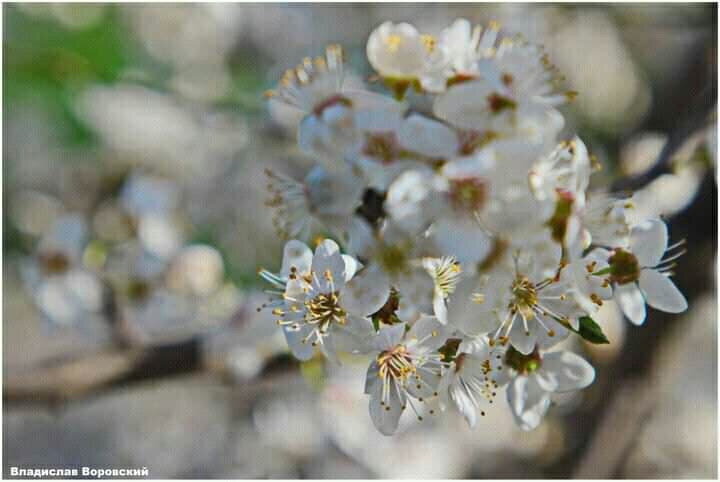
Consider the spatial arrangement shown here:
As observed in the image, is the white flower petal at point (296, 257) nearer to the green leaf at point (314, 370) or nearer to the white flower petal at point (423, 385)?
the white flower petal at point (423, 385)

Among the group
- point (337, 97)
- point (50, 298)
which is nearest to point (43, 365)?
point (50, 298)

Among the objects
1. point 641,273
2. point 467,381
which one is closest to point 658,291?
point 641,273

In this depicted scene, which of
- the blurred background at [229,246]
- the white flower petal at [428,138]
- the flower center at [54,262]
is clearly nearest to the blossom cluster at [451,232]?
the white flower petal at [428,138]

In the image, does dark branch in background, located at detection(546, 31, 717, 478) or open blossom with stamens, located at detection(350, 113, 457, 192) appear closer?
open blossom with stamens, located at detection(350, 113, 457, 192)

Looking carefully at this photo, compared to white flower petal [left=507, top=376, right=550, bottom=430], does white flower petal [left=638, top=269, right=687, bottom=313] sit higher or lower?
higher

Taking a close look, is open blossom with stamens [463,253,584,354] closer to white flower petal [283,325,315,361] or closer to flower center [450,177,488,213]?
flower center [450,177,488,213]

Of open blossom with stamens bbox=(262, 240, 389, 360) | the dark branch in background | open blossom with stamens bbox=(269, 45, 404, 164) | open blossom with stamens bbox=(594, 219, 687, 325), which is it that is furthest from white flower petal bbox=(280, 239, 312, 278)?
the dark branch in background

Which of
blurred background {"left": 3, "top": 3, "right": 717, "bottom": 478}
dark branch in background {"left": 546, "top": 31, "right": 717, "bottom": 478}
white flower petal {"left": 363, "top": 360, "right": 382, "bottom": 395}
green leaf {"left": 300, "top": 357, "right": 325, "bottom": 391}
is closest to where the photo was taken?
white flower petal {"left": 363, "top": 360, "right": 382, "bottom": 395}
